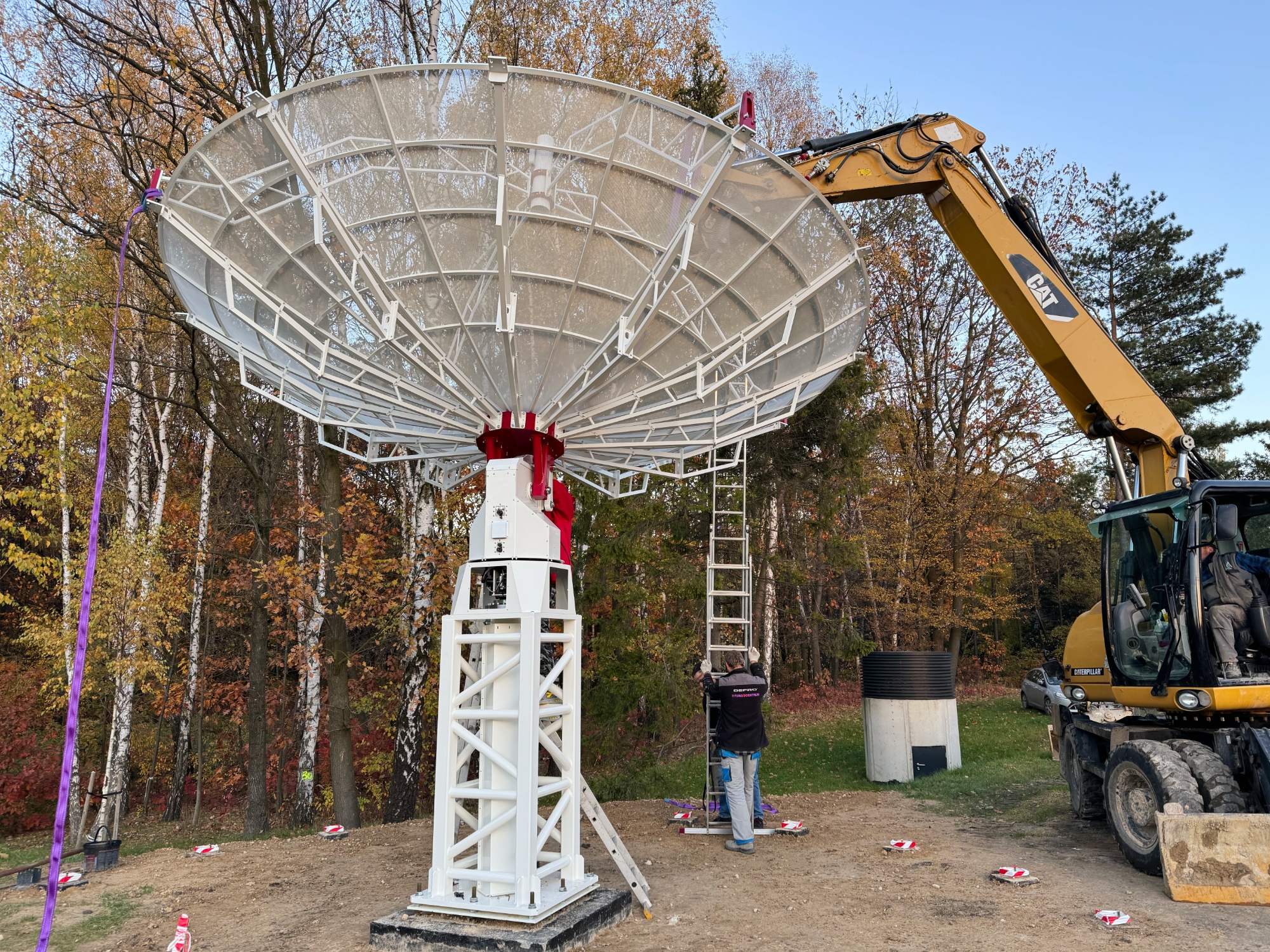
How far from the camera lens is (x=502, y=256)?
22.8ft

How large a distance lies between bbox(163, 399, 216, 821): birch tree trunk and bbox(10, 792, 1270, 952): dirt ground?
34.9ft

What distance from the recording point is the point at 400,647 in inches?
703

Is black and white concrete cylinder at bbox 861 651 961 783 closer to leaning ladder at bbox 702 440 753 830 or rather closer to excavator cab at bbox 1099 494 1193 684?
leaning ladder at bbox 702 440 753 830

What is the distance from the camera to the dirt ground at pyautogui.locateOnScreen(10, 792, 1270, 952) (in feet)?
22.2

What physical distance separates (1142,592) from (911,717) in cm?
588

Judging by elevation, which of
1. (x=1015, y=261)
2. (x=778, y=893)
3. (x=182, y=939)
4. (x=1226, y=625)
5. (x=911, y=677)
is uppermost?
(x=1015, y=261)

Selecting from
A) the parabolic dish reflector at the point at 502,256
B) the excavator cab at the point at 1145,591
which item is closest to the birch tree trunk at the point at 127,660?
the parabolic dish reflector at the point at 502,256

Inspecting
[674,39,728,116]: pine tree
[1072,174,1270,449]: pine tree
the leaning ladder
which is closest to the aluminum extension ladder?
the leaning ladder

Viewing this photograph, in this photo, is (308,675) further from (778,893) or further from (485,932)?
(485,932)

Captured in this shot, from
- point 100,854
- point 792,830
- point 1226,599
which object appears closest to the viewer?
point 1226,599

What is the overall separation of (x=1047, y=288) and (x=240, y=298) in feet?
28.0

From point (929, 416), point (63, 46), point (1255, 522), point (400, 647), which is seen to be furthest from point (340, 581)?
point (929, 416)

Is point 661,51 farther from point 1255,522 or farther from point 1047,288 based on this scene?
point 1255,522

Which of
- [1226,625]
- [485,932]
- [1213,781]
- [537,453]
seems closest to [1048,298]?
[1226,625]
